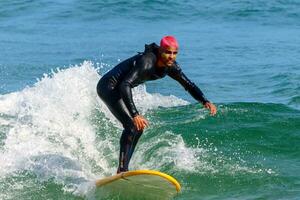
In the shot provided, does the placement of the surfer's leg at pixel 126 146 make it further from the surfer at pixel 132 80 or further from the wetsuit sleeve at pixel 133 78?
the wetsuit sleeve at pixel 133 78

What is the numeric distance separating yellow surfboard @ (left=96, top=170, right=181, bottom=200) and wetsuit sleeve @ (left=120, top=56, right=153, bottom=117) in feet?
2.26

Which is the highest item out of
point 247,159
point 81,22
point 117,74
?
point 117,74

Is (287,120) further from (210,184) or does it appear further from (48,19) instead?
(48,19)

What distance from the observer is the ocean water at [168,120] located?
30.2 feet

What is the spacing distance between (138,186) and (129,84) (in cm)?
114

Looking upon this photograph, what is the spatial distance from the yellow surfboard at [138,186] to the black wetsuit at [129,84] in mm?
277

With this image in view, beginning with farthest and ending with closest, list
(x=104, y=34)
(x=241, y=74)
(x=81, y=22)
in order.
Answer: (x=81, y=22), (x=104, y=34), (x=241, y=74)

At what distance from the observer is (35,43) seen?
23.7 metres

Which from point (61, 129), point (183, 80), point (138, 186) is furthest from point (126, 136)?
point (61, 129)

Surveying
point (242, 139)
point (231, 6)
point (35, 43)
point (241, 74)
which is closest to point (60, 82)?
point (242, 139)

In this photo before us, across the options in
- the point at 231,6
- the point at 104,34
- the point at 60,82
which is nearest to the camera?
the point at 60,82

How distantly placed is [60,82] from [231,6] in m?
19.8

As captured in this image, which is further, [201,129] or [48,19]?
[48,19]

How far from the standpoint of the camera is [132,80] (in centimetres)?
790
